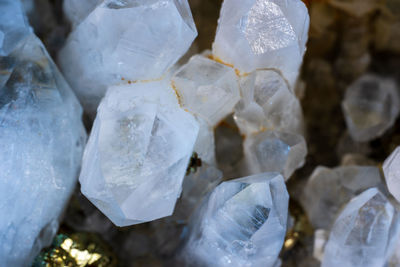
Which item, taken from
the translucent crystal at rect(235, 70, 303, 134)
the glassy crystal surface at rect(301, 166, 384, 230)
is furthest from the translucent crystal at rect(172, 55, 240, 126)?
the glassy crystal surface at rect(301, 166, 384, 230)

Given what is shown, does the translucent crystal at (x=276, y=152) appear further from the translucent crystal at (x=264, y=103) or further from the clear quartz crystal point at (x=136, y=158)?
the clear quartz crystal point at (x=136, y=158)

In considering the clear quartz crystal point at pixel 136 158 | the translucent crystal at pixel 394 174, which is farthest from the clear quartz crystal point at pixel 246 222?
the translucent crystal at pixel 394 174

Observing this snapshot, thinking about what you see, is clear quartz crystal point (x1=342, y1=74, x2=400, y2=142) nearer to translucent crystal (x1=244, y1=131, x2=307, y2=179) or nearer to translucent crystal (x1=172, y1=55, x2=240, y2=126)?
translucent crystal (x1=244, y1=131, x2=307, y2=179)

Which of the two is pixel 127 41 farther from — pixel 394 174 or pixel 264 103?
pixel 394 174

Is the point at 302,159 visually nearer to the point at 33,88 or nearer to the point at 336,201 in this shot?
the point at 336,201

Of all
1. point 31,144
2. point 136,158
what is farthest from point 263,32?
point 31,144

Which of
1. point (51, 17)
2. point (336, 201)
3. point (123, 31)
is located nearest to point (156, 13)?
point (123, 31)
